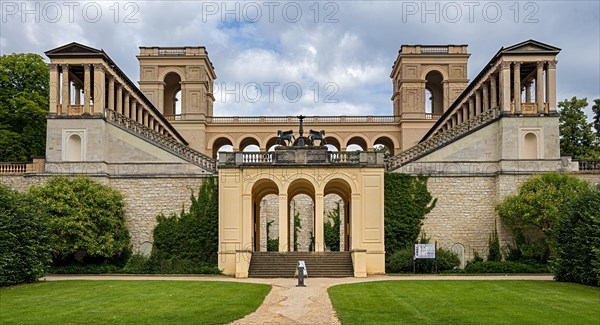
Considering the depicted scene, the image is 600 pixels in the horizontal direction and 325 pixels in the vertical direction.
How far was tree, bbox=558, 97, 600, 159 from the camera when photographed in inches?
1895

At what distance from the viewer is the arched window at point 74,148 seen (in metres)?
38.4

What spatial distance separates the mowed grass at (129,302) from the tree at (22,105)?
66.7 ft

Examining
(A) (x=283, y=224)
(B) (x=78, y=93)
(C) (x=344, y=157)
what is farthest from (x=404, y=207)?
(B) (x=78, y=93)

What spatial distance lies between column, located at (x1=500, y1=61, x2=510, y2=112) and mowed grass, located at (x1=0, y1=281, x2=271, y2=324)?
20.1m

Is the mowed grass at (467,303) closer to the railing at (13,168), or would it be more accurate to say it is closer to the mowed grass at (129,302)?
the mowed grass at (129,302)

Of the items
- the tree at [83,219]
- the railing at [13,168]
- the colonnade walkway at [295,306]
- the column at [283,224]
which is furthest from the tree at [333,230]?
the railing at [13,168]

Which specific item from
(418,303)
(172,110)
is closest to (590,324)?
(418,303)

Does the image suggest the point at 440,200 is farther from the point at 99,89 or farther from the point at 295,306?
the point at 99,89

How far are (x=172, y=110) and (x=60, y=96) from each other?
27.9 m

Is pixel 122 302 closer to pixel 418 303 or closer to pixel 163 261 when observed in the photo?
pixel 418 303

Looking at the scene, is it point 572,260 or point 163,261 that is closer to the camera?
point 572,260

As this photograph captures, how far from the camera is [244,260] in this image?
3250 cm

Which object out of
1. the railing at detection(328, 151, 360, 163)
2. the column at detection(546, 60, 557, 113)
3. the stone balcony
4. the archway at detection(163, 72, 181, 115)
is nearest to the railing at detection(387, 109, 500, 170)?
the column at detection(546, 60, 557, 113)

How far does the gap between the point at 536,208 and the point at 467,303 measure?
1720cm
